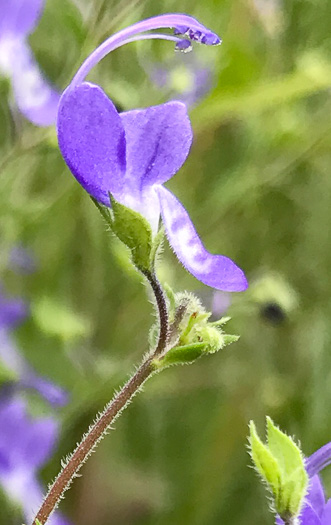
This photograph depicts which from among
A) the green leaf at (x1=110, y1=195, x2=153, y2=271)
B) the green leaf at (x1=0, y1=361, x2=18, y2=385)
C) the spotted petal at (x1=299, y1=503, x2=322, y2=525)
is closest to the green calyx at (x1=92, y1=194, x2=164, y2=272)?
the green leaf at (x1=110, y1=195, x2=153, y2=271)

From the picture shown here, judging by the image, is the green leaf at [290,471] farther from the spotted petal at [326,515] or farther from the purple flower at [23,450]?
the purple flower at [23,450]

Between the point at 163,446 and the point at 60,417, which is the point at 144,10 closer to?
the point at 60,417

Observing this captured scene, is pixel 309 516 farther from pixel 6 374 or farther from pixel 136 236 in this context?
pixel 6 374

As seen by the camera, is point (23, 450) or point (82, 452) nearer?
point (82, 452)

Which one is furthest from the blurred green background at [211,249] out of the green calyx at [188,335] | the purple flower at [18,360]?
the green calyx at [188,335]

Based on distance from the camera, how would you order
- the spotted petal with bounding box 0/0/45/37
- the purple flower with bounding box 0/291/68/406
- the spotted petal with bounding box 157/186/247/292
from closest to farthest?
the spotted petal with bounding box 157/186/247/292
the spotted petal with bounding box 0/0/45/37
the purple flower with bounding box 0/291/68/406

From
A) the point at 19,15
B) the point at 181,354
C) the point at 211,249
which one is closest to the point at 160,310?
the point at 181,354

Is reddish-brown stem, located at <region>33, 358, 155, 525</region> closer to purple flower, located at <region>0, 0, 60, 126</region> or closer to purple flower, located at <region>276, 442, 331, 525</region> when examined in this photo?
purple flower, located at <region>276, 442, 331, 525</region>
